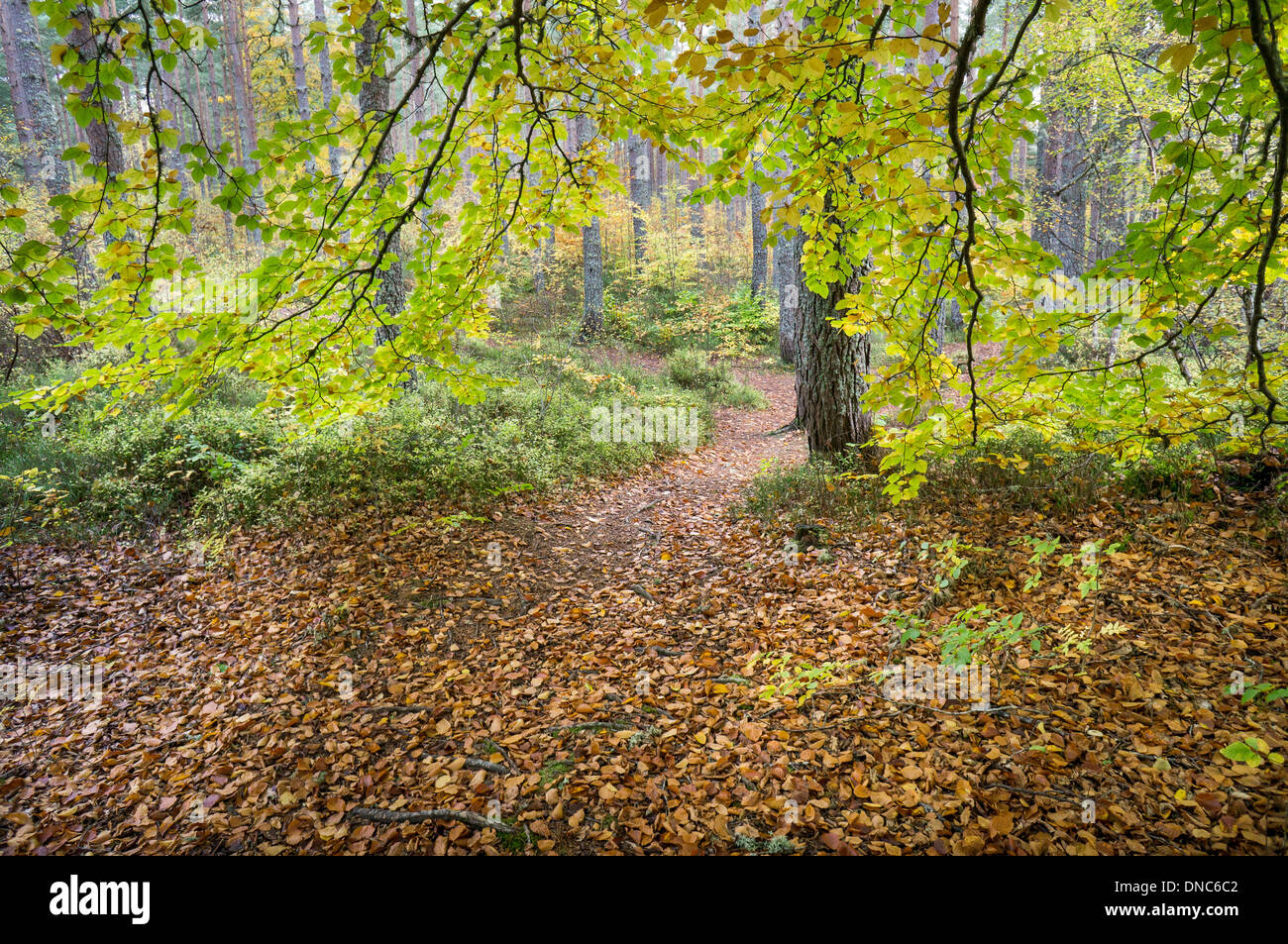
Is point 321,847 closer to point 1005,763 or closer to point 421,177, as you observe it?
point 1005,763

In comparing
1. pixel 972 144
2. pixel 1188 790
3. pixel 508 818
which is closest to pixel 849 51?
pixel 972 144

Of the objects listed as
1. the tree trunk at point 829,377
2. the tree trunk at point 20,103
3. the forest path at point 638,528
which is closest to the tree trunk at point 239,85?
the tree trunk at point 20,103

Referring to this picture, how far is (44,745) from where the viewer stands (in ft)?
13.0

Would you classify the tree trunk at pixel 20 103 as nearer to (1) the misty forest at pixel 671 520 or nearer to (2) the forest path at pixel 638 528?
(1) the misty forest at pixel 671 520

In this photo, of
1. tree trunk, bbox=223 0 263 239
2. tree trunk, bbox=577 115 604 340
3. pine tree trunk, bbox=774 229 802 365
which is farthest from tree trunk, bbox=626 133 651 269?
tree trunk, bbox=223 0 263 239

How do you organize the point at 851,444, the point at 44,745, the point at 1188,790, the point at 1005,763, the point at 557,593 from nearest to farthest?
the point at 1188,790 → the point at 1005,763 → the point at 44,745 → the point at 557,593 → the point at 851,444

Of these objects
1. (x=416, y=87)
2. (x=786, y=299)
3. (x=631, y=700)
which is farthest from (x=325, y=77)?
(x=631, y=700)

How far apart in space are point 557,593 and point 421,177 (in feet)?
11.5

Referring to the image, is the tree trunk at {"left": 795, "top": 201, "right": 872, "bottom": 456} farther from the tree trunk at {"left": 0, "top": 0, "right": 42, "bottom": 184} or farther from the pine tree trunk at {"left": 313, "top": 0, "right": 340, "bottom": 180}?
the tree trunk at {"left": 0, "top": 0, "right": 42, "bottom": 184}

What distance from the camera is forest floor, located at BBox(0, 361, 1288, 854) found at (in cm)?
272

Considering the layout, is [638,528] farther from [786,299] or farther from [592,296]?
[592,296]

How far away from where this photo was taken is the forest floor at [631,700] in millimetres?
2717

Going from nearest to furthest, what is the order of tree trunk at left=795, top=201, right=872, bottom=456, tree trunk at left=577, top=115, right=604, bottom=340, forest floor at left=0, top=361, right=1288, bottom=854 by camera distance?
1. forest floor at left=0, top=361, right=1288, bottom=854
2. tree trunk at left=795, top=201, right=872, bottom=456
3. tree trunk at left=577, top=115, right=604, bottom=340

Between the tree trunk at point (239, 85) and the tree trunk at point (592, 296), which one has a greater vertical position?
the tree trunk at point (239, 85)
